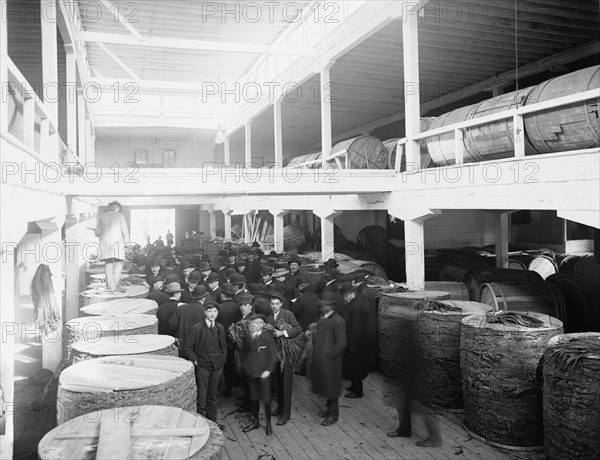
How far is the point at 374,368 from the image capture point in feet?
31.0

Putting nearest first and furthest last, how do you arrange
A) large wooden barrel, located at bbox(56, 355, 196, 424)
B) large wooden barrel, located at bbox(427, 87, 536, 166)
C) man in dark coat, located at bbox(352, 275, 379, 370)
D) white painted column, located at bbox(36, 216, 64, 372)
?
large wooden barrel, located at bbox(56, 355, 196, 424)
large wooden barrel, located at bbox(427, 87, 536, 166)
white painted column, located at bbox(36, 216, 64, 372)
man in dark coat, located at bbox(352, 275, 379, 370)

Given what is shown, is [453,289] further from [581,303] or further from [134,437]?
[134,437]

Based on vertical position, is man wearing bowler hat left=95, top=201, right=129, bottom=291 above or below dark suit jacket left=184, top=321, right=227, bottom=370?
above

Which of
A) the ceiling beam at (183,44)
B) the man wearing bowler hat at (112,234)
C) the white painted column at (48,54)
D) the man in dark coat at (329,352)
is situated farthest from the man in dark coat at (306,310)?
the ceiling beam at (183,44)

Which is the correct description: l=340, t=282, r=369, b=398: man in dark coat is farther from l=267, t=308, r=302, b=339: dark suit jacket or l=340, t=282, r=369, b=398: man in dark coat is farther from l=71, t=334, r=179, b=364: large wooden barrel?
l=71, t=334, r=179, b=364: large wooden barrel

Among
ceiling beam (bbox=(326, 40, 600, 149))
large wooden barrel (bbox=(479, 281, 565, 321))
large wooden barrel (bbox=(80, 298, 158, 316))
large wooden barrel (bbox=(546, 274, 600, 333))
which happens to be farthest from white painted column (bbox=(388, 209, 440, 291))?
ceiling beam (bbox=(326, 40, 600, 149))

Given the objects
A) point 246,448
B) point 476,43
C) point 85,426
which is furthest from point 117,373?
point 476,43

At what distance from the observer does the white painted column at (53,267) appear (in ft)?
28.1

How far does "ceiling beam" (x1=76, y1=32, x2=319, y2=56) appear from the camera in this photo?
12688 mm

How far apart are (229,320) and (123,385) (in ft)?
9.86

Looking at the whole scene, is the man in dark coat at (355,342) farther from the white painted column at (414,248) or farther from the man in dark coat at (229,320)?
the white painted column at (414,248)

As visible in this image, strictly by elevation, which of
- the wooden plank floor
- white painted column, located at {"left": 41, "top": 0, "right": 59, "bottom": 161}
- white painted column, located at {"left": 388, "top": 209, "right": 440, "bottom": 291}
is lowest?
the wooden plank floor

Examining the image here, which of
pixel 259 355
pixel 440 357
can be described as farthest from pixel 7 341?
pixel 440 357

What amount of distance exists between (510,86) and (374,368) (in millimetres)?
10223
